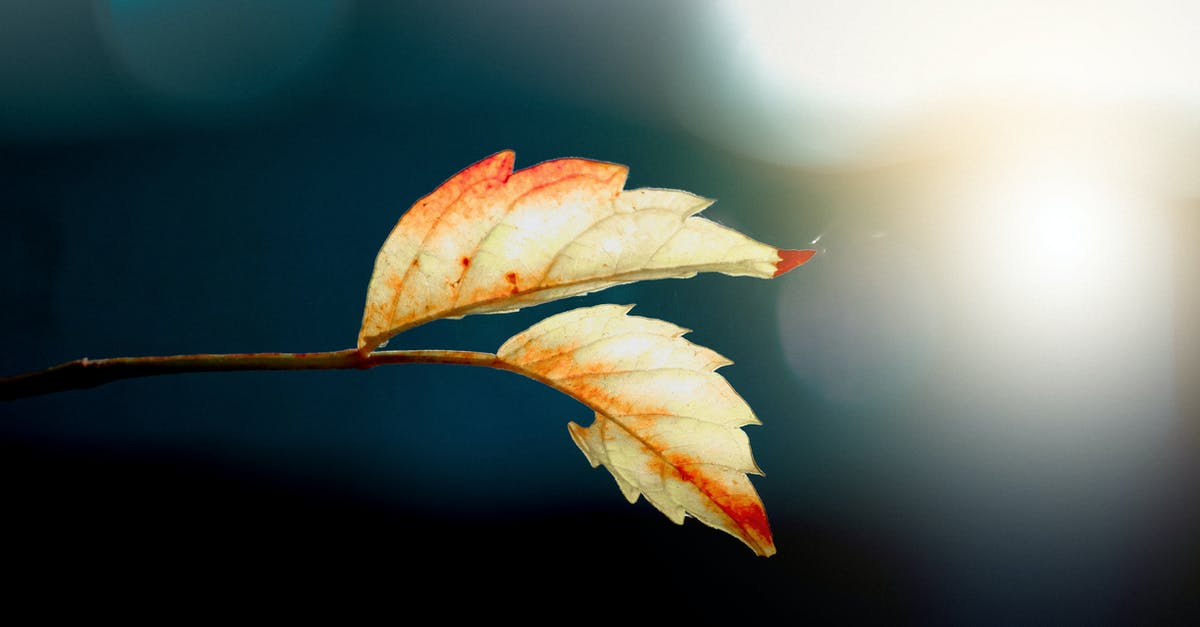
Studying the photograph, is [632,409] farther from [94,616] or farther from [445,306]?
[94,616]

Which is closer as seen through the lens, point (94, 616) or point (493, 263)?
point (493, 263)

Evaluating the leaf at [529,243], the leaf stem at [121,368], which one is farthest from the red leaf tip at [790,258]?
the leaf stem at [121,368]

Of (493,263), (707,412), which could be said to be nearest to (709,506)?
(707,412)

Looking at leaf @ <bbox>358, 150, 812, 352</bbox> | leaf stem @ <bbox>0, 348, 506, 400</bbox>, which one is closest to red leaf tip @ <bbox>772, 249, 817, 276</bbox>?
leaf @ <bbox>358, 150, 812, 352</bbox>

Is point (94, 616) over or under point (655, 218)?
under

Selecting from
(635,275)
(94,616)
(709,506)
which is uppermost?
(635,275)

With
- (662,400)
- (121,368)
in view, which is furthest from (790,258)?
(121,368)

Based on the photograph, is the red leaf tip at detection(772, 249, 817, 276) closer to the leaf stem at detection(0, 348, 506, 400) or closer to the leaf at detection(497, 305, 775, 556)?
the leaf at detection(497, 305, 775, 556)
